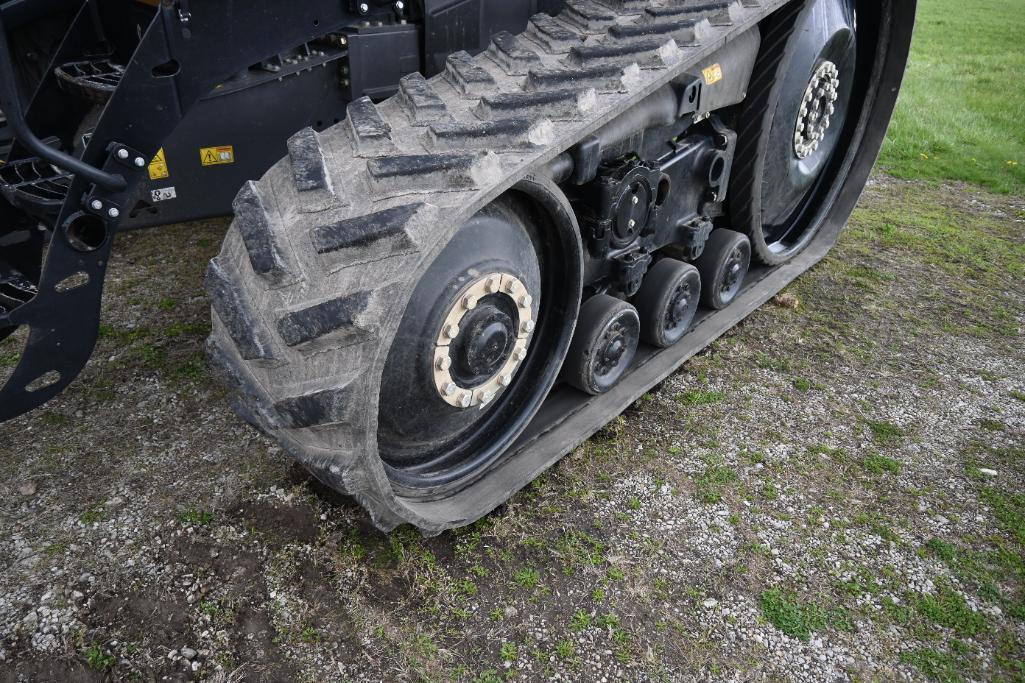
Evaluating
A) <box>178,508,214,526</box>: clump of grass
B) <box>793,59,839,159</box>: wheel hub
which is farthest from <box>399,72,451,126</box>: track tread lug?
<box>793,59,839,159</box>: wheel hub

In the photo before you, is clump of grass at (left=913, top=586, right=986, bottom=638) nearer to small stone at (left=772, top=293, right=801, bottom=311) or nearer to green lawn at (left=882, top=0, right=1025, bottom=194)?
small stone at (left=772, top=293, right=801, bottom=311)

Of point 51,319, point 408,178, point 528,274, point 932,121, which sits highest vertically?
point 408,178

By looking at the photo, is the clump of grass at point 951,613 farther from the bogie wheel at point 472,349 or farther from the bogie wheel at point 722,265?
the bogie wheel at point 722,265

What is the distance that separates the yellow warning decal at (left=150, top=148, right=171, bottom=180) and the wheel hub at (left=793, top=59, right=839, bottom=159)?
2.57m

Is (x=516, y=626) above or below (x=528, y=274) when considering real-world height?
below

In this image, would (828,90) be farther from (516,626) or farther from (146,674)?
(146,674)

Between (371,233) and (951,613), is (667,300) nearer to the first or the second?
(951,613)

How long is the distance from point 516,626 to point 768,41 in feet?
7.72

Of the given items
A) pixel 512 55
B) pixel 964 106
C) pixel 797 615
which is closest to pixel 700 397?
pixel 797 615

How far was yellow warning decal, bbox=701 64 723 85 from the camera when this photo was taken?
9.07 ft

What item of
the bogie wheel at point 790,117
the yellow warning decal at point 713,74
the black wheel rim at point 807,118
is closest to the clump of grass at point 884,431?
the bogie wheel at point 790,117

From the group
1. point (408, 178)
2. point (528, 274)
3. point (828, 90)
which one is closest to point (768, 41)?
point (828, 90)

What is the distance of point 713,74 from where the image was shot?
2795 mm

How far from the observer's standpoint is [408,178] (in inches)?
72.1
